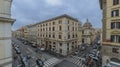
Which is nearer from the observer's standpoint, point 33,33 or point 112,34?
point 112,34

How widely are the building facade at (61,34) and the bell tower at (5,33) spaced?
3231cm

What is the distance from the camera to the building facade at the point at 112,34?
2472cm

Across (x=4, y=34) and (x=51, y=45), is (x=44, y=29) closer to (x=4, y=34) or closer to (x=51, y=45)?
(x=51, y=45)

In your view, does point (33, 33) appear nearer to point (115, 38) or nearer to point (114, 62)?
point (115, 38)

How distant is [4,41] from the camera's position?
1382 cm

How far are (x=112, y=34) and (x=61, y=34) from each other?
23193 millimetres

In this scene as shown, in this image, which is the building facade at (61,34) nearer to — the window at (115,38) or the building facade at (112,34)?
the building facade at (112,34)

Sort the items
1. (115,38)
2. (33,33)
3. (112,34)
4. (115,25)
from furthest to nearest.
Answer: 1. (33,33)
2. (112,34)
3. (115,38)
4. (115,25)

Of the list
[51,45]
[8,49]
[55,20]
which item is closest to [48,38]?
[51,45]

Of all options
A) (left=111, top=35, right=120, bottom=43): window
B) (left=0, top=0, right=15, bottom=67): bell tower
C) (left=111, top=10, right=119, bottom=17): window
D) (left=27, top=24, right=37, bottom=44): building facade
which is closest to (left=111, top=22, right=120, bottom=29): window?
(left=111, top=10, right=119, bottom=17): window

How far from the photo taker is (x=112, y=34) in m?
25.9

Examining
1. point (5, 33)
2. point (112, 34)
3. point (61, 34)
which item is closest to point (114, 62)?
point (112, 34)

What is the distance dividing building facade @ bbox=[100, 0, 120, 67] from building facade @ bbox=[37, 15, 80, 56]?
20000 mm

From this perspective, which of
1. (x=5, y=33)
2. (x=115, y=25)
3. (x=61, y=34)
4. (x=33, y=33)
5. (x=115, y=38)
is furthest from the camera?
(x=33, y=33)
